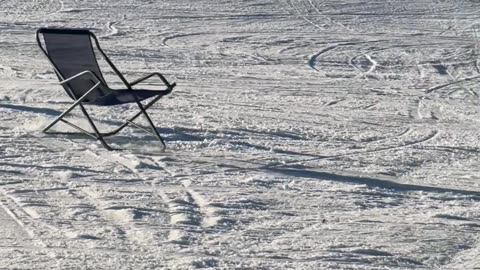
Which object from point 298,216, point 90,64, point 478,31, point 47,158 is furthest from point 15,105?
point 478,31

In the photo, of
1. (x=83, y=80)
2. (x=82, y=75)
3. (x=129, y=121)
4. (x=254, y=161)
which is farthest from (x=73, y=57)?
(x=254, y=161)

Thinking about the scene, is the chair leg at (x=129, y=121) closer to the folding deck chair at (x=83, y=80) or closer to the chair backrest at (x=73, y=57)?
the folding deck chair at (x=83, y=80)

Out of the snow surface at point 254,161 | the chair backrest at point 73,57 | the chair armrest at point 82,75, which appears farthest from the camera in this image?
the chair backrest at point 73,57

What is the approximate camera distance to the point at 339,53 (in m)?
14.1

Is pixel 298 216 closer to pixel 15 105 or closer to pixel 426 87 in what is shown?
pixel 15 105

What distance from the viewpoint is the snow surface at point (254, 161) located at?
576 centimetres

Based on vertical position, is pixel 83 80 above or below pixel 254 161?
above

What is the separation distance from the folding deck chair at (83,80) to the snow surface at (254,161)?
0.60ft

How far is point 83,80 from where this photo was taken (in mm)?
8484

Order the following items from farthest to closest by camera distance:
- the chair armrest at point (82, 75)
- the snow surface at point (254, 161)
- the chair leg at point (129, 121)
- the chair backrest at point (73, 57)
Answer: the chair leg at point (129, 121), the chair backrest at point (73, 57), the chair armrest at point (82, 75), the snow surface at point (254, 161)

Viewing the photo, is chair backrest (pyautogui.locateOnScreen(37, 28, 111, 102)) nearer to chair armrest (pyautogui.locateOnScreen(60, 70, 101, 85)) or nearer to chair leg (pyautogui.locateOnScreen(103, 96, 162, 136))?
chair armrest (pyautogui.locateOnScreen(60, 70, 101, 85))

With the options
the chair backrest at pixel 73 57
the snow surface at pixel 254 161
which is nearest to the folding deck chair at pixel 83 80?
the chair backrest at pixel 73 57

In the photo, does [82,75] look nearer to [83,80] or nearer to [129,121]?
[83,80]

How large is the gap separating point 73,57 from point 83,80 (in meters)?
0.23
